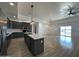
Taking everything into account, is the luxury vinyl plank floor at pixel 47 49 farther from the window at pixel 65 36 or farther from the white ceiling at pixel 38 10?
the white ceiling at pixel 38 10

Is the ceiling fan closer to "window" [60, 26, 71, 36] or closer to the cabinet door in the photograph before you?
"window" [60, 26, 71, 36]

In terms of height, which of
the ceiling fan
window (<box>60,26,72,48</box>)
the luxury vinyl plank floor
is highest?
the ceiling fan

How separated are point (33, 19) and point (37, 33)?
0.31m

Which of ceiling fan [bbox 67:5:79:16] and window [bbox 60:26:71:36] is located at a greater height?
ceiling fan [bbox 67:5:79:16]

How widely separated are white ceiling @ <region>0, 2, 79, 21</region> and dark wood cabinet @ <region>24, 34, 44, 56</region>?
445 mm

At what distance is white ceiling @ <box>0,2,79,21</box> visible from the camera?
7.39 ft

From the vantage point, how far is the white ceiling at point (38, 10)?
2.25 meters

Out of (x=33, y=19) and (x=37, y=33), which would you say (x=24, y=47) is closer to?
(x=37, y=33)

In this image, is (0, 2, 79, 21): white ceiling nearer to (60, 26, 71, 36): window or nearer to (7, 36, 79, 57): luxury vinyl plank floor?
(60, 26, 71, 36): window

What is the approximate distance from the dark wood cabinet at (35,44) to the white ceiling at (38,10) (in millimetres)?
445

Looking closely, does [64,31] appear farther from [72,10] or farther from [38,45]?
[38,45]

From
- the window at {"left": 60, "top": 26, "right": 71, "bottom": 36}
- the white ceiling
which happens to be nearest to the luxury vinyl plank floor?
the window at {"left": 60, "top": 26, "right": 71, "bottom": 36}

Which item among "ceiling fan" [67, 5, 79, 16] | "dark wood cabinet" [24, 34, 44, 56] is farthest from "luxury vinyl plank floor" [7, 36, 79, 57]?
"ceiling fan" [67, 5, 79, 16]

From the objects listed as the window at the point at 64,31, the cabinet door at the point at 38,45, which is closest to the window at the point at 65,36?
the window at the point at 64,31
